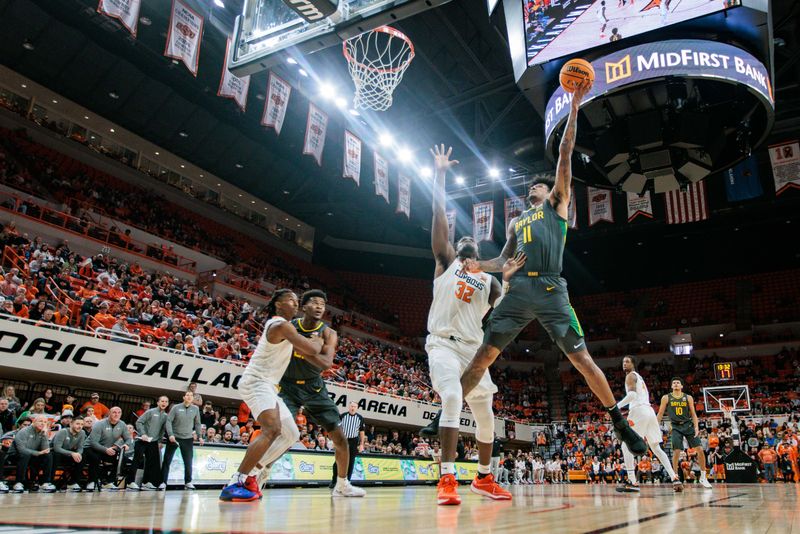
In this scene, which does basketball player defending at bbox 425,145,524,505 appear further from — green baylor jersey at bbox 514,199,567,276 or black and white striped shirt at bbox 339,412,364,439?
black and white striped shirt at bbox 339,412,364,439

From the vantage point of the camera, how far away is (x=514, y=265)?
4445 millimetres

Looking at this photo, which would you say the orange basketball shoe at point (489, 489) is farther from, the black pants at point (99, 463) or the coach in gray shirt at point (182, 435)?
the black pants at point (99, 463)

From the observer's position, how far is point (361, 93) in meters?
12.2

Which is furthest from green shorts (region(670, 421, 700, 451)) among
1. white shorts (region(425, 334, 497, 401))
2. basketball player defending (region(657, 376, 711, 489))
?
white shorts (region(425, 334, 497, 401))

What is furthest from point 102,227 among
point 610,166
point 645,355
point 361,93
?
point 645,355

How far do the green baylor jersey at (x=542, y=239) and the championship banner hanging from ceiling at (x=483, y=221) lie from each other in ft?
52.9

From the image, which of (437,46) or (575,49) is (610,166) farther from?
(437,46)

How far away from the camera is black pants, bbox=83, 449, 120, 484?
8.30 meters

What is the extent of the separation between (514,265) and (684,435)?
275 inches

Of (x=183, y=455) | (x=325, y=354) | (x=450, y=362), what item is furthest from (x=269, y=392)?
(x=183, y=455)

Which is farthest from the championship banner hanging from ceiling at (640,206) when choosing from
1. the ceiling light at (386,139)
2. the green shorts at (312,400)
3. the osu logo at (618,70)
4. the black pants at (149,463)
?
the green shorts at (312,400)

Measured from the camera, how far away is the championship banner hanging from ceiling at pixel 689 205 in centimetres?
1916

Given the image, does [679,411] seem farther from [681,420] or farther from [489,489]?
[489,489]

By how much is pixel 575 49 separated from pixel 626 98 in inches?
46.1
